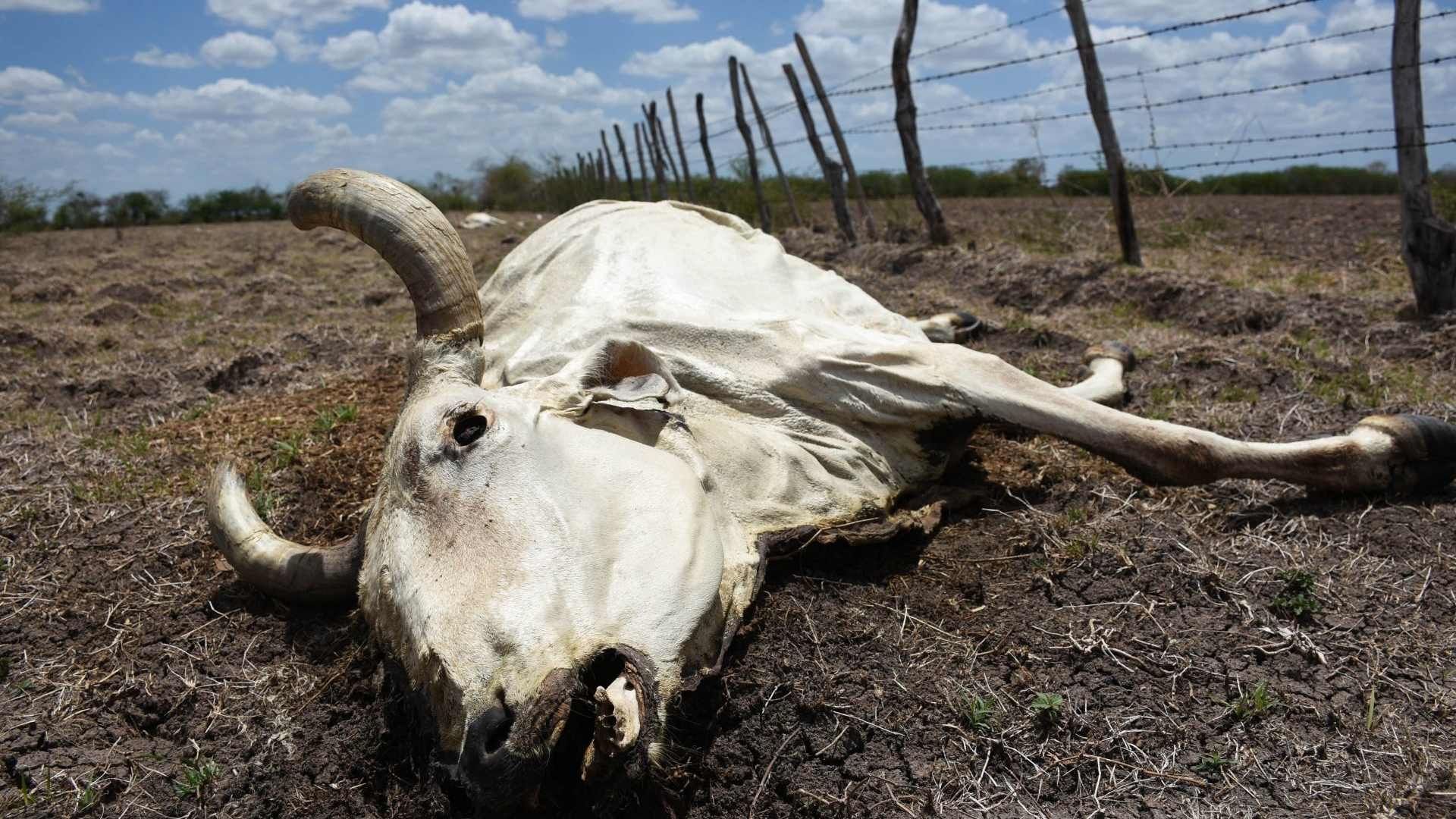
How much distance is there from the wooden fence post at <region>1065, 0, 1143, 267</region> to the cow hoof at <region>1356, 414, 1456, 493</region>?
5.21 m

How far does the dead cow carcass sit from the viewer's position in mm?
2205

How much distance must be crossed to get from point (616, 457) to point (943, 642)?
1.13 meters

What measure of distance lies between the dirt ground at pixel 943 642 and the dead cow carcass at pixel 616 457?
22cm

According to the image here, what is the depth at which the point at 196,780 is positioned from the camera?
281cm

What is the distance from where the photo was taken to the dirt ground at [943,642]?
8.46 ft

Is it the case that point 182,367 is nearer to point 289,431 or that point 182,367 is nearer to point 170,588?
point 289,431

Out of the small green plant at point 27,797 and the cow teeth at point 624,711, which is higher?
the cow teeth at point 624,711

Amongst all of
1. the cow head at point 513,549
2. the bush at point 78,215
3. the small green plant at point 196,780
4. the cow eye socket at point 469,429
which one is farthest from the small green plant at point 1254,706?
the bush at point 78,215

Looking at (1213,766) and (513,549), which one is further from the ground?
(513,549)

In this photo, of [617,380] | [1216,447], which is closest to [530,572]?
[617,380]

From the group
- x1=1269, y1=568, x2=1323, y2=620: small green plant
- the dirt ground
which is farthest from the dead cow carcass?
x1=1269, y1=568, x2=1323, y2=620: small green plant

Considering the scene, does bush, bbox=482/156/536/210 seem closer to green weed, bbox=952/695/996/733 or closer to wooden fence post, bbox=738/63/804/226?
wooden fence post, bbox=738/63/804/226

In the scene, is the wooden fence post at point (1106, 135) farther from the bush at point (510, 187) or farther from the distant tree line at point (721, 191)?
the bush at point (510, 187)

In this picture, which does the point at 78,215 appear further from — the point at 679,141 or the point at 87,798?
the point at 87,798
